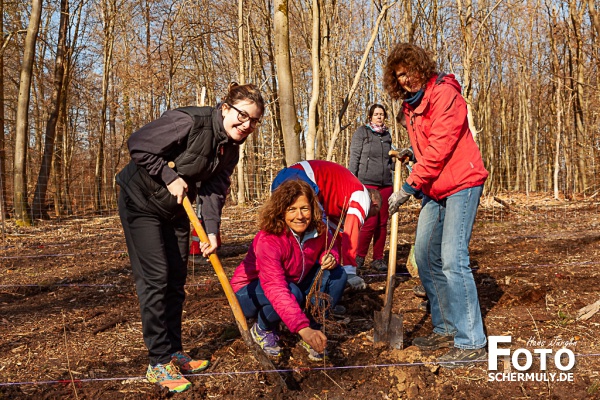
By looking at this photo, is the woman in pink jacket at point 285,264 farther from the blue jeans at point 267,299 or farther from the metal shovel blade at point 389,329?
the metal shovel blade at point 389,329

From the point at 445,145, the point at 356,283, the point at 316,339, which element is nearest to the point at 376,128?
the point at 356,283

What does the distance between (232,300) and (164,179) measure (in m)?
0.77

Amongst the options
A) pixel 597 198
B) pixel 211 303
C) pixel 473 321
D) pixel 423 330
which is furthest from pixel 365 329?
pixel 597 198

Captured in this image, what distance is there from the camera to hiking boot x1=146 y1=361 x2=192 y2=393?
2.66m

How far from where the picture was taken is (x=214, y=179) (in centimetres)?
298

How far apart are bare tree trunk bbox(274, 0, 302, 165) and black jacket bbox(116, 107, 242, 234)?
2904mm

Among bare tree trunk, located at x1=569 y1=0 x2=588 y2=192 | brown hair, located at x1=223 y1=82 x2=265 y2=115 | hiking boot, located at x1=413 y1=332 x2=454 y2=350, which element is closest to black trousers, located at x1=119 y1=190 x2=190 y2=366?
brown hair, located at x1=223 y1=82 x2=265 y2=115

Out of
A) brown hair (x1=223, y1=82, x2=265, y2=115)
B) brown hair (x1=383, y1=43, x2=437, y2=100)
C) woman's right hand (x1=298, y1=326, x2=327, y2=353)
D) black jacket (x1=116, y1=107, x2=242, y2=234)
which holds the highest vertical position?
brown hair (x1=383, y1=43, x2=437, y2=100)

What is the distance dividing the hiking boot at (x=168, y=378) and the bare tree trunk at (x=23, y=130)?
30.3 feet

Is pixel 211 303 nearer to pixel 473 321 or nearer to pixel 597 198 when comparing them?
pixel 473 321

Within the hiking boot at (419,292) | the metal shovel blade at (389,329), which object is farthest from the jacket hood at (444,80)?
the hiking boot at (419,292)

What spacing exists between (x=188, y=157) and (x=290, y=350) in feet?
4.86

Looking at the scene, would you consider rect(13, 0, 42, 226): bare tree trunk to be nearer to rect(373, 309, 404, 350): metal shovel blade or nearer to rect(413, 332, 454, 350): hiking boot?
rect(373, 309, 404, 350): metal shovel blade

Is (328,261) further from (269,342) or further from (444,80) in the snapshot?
(444,80)
